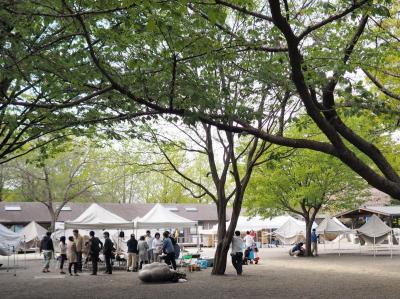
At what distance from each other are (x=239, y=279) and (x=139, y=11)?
1106cm

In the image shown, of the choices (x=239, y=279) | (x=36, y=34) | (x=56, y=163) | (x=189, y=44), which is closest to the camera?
(x=189, y=44)

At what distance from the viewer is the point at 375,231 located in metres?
27.2

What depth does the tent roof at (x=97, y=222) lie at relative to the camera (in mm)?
22125

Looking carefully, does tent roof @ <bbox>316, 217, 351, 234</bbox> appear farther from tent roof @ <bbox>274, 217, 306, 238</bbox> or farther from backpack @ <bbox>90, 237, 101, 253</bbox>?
backpack @ <bbox>90, 237, 101, 253</bbox>

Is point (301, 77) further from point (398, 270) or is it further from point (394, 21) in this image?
point (398, 270)

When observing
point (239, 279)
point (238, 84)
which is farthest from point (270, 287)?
point (238, 84)

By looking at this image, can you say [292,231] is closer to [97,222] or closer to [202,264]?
[202,264]

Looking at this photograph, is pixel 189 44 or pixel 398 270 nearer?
pixel 189 44

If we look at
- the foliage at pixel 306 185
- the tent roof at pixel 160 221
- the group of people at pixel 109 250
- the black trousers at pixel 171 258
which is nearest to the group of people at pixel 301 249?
the foliage at pixel 306 185

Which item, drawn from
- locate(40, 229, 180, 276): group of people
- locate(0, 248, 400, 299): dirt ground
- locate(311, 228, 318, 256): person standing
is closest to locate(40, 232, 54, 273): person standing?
locate(40, 229, 180, 276): group of people

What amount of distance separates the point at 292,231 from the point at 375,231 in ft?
27.6

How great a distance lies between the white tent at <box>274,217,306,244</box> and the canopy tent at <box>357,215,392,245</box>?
7195mm

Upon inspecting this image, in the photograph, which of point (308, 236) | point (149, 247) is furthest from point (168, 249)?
point (308, 236)

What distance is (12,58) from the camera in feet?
29.6
